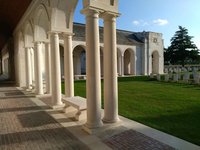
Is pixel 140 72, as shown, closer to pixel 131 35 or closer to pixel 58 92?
pixel 131 35

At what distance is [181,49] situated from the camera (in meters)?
51.6

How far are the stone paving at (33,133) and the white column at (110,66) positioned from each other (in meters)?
1.38

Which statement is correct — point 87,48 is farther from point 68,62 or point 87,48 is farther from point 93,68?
point 68,62

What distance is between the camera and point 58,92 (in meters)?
8.48

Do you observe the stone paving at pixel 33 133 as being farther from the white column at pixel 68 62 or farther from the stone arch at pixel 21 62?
Answer: the stone arch at pixel 21 62

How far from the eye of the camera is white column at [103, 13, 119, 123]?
215 inches

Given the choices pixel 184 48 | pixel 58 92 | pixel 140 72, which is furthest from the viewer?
pixel 184 48

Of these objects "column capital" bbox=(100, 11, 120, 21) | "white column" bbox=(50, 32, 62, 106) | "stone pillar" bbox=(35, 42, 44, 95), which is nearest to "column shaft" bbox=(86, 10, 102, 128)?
"column capital" bbox=(100, 11, 120, 21)

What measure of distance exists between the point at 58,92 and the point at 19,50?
32.6 ft

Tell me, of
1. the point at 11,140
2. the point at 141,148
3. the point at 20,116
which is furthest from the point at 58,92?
the point at 141,148

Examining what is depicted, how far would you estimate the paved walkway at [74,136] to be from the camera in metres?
4.41

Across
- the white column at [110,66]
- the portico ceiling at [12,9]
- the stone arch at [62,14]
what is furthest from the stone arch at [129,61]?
the white column at [110,66]

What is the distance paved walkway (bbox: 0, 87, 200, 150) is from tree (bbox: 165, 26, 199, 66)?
166ft

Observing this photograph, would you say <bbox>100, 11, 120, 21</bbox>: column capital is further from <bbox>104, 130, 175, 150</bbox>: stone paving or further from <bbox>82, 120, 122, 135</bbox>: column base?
<bbox>104, 130, 175, 150</bbox>: stone paving
